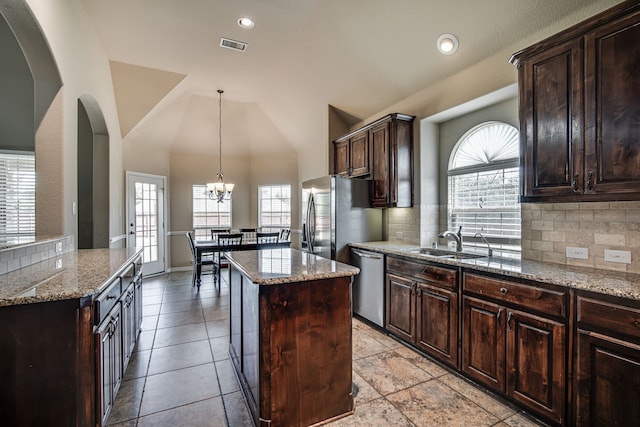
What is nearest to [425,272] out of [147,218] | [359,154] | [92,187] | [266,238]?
[359,154]

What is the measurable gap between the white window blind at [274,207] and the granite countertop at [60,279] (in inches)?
187

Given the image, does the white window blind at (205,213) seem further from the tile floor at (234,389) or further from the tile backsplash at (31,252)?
the tile backsplash at (31,252)

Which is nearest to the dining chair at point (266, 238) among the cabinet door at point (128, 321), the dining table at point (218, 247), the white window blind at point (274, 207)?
the dining table at point (218, 247)

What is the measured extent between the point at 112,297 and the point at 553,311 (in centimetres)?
272

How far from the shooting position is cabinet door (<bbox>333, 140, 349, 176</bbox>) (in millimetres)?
4699

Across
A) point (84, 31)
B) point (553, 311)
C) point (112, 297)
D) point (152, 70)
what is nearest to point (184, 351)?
point (112, 297)

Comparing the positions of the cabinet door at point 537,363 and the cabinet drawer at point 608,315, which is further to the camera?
the cabinet door at point 537,363

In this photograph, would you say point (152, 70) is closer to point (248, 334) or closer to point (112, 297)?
point (112, 297)

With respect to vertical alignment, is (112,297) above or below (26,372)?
above

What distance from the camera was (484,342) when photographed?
2279 millimetres

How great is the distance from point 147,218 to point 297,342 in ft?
18.2

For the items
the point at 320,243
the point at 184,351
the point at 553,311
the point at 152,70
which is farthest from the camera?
the point at 152,70

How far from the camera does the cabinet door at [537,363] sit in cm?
183

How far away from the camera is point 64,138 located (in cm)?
270
